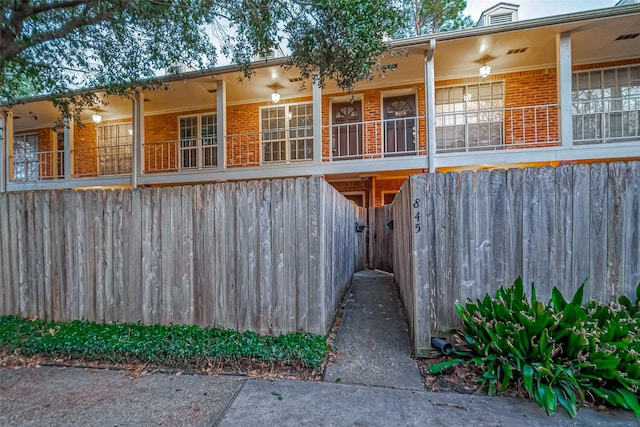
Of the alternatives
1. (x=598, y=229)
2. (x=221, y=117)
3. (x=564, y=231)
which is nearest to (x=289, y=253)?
(x=564, y=231)

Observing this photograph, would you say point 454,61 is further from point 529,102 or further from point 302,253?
point 302,253

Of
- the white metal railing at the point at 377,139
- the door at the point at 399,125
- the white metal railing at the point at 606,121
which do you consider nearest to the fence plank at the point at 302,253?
the white metal railing at the point at 377,139

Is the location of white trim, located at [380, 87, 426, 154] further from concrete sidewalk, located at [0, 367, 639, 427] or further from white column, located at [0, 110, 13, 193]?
white column, located at [0, 110, 13, 193]

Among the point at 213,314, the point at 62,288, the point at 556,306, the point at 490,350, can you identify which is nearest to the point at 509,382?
the point at 490,350

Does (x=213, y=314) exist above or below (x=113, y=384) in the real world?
above

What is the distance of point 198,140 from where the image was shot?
11.4 m

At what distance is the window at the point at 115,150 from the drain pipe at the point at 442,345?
11925 mm

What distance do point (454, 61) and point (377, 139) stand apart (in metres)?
3.07

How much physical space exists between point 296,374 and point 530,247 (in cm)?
296

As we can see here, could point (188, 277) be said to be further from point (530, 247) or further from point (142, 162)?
point (142, 162)

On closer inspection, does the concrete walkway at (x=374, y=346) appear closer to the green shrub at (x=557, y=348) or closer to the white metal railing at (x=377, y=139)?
the green shrub at (x=557, y=348)

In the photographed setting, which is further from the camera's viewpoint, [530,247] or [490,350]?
[530,247]

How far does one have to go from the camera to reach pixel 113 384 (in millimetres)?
3135

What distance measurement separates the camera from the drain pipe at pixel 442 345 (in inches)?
131
